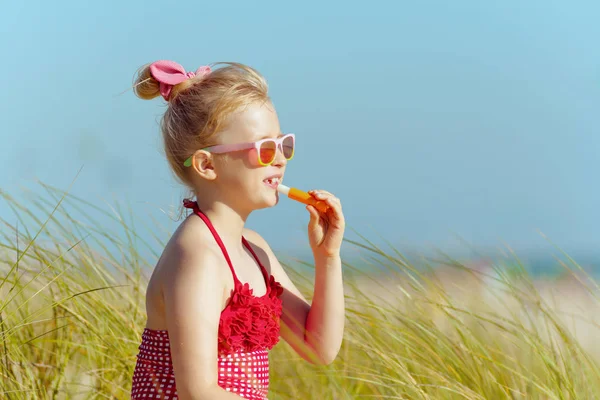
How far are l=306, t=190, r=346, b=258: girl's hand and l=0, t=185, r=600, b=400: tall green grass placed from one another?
0.57 metres

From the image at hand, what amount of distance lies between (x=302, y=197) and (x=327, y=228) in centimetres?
16

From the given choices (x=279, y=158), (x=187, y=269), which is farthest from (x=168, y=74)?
(x=187, y=269)

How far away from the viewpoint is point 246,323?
224 centimetres

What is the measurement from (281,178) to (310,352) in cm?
60

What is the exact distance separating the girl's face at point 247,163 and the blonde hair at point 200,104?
4cm

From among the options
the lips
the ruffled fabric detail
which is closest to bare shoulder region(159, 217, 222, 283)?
the ruffled fabric detail

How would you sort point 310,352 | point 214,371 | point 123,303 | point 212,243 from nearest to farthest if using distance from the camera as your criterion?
point 214,371, point 212,243, point 310,352, point 123,303

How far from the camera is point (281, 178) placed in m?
2.40

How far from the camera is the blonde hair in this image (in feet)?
7.66

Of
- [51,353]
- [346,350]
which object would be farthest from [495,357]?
[51,353]

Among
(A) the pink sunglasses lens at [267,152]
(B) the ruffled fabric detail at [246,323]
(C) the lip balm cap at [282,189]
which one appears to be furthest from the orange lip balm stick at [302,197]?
(B) the ruffled fabric detail at [246,323]

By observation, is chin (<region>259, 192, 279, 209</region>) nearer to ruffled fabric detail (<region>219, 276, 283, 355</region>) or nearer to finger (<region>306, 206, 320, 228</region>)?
→ finger (<region>306, 206, 320, 228</region>)

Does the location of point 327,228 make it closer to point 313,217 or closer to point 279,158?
point 313,217

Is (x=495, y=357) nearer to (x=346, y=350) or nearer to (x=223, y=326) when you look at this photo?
(x=346, y=350)
